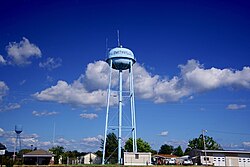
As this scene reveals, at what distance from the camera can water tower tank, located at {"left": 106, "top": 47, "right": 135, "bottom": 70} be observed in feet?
177

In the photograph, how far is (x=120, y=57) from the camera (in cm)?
5384

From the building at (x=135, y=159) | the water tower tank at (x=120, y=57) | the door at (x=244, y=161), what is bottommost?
the door at (x=244, y=161)

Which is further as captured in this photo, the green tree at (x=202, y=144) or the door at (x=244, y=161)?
the green tree at (x=202, y=144)

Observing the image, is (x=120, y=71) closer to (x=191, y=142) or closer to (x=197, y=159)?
(x=197, y=159)

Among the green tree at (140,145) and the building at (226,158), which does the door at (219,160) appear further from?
the green tree at (140,145)

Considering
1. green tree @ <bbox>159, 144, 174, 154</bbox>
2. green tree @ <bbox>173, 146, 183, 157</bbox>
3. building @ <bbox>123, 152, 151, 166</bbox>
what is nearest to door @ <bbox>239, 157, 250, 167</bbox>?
building @ <bbox>123, 152, 151, 166</bbox>

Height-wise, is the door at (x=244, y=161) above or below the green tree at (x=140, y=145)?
below

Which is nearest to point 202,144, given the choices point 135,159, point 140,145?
point 140,145

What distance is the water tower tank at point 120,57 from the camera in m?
53.9

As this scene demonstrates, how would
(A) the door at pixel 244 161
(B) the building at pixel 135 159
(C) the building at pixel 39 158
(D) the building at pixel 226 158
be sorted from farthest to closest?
(C) the building at pixel 39 158
(D) the building at pixel 226 158
(A) the door at pixel 244 161
(B) the building at pixel 135 159

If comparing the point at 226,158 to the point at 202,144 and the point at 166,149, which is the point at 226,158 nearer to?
the point at 202,144

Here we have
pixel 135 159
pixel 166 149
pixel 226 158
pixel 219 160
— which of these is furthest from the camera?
pixel 166 149

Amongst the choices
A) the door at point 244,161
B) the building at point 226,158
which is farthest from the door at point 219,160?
the door at point 244,161

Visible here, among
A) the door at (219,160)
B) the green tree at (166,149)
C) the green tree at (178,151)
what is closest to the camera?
the door at (219,160)
